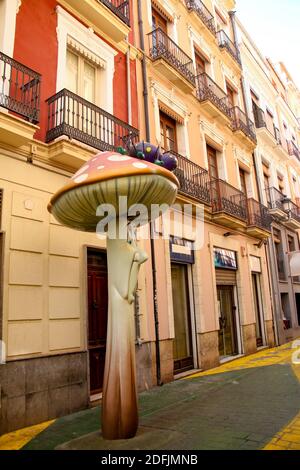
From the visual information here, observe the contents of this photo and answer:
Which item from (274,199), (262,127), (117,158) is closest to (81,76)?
(117,158)

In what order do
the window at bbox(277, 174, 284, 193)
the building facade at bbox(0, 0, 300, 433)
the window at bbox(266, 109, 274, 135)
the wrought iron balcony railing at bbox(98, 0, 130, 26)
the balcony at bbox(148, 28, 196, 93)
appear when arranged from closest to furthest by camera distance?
1. the building facade at bbox(0, 0, 300, 433)
2. the wrought iron balcony railing at bbox(98, 0, 130, 26)
3. the balcony at bbox(148, 28, 196, 93)
4. the window at bbox(266, 109, 274, 135)
5. the window at bbox(277, 174, 284, 193)

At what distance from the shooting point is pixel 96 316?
659cm

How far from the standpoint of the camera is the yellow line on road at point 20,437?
4.25 meters

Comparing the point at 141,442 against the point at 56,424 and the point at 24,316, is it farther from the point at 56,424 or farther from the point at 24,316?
the point at 24,316

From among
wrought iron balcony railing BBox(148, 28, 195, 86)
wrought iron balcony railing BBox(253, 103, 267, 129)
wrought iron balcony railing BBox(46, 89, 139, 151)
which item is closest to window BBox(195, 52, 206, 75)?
wrought iron balcony railing BBox(148, 28, 195, 86)

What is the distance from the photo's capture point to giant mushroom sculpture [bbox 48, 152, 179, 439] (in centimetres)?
382

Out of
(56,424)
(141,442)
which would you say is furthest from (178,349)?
(141,442)

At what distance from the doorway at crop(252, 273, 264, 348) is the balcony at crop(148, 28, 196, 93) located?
719cm

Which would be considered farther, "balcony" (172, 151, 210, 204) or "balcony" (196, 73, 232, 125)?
"balcony" (196, 73, 232, 125)

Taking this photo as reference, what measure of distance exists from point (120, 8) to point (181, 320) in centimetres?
748

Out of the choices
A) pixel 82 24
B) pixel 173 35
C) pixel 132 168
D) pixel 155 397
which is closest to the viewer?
pixel 132 168

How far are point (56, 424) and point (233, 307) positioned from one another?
7745 mm

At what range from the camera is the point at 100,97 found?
25.9 feet

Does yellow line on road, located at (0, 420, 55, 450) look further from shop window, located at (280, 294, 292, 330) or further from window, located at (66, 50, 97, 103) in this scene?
shop window, located at (280, 294, 292, 330)
